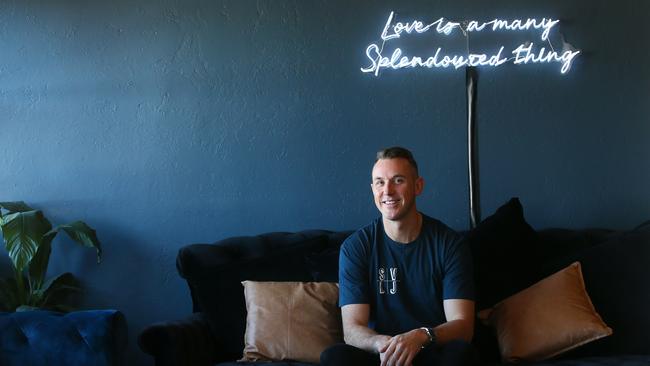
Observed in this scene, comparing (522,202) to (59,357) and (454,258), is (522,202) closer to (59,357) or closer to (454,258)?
(454,258)

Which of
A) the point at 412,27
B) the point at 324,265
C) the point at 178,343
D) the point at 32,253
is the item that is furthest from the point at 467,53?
the point at 32,253

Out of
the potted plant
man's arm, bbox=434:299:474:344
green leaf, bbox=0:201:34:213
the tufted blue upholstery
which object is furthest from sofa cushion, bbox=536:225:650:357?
green leaf, bbox=0:201:34:213

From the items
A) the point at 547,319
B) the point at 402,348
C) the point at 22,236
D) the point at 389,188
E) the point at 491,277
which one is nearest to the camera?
the point at 402,348

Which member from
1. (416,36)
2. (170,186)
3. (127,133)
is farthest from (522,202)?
(127,133)

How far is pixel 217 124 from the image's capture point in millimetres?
3486

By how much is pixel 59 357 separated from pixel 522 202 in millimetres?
2188

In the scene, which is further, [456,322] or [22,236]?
[22,236]

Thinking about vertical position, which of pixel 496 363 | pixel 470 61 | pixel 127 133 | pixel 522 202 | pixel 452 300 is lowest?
pixel 496 363

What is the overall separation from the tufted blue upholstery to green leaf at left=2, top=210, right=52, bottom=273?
607mm

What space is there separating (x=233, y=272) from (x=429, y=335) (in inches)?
37.6

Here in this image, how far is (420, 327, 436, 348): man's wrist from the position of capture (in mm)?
2350

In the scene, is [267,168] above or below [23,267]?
above

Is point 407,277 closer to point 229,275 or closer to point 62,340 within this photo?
point 229,275

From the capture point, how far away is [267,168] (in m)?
3.49
